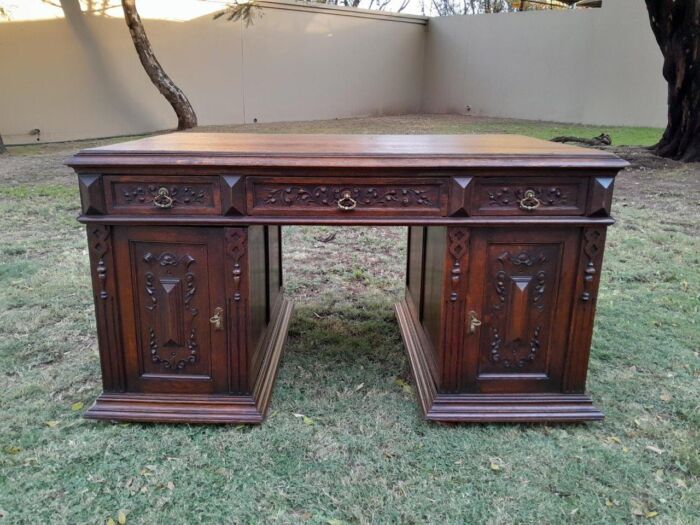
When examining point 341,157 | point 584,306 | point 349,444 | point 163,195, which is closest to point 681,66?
point 584,306

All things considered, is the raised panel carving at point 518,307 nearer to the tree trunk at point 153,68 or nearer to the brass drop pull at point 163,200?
the brass drop pull at point 163,200

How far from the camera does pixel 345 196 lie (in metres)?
1.72

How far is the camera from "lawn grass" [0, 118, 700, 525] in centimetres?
149

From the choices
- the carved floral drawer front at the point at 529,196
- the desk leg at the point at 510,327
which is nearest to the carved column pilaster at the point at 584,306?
the desk leg at the point at 510,327

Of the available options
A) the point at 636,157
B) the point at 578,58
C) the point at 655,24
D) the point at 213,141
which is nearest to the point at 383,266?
the point at 213,141

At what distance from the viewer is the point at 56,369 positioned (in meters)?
2.20

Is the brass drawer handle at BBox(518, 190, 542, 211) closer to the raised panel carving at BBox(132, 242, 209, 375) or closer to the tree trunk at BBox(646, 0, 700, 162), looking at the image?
the raised panel carving at BBox(132, 242, 209, 375)

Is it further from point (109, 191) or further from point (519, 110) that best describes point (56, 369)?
point (519, 110)

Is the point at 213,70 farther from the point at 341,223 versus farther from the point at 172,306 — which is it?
the point at 341,223

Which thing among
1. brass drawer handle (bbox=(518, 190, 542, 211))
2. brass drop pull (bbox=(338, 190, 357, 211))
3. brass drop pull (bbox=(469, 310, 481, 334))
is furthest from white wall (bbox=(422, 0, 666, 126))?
brass drop pull (bbox=(338, 190, 357, 211))

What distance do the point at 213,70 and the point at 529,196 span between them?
10.2 metres

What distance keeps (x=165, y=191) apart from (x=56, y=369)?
1.02 m

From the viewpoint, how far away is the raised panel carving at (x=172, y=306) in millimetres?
1793

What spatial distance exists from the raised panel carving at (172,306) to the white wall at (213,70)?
860cm
